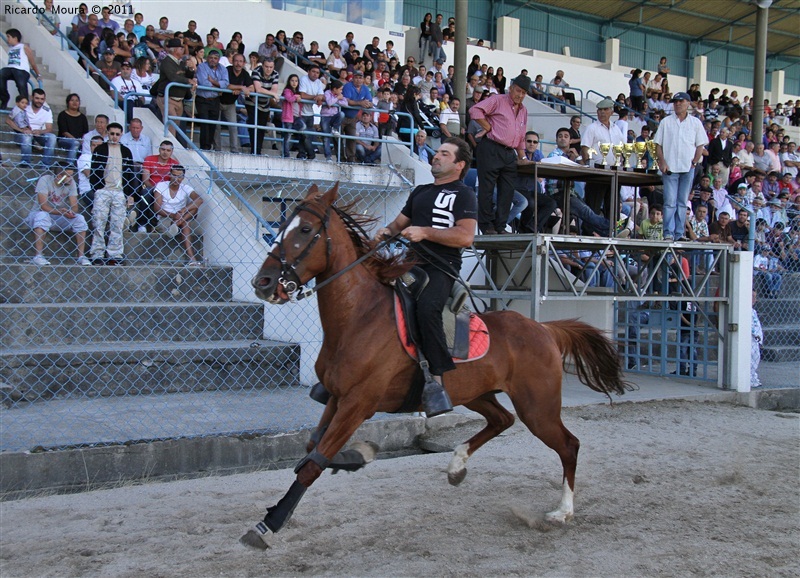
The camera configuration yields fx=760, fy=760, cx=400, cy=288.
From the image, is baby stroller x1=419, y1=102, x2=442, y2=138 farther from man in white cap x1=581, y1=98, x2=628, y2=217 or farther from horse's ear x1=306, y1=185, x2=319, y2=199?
horse's ear x1=306, y1=185, x2=319, y2=199

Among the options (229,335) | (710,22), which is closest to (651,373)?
(229,335)

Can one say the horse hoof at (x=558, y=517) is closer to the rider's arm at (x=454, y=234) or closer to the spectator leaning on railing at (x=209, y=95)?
the rider's arm at (x=454, y=234)

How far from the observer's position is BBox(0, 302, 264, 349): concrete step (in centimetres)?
857

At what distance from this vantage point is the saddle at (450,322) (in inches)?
209

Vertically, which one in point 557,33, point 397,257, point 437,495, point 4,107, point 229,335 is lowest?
point 437,495

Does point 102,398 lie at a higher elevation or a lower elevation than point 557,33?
lower

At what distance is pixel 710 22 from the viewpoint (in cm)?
3381

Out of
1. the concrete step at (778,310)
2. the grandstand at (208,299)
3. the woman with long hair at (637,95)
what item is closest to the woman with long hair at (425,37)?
the grandstand at (208,299)

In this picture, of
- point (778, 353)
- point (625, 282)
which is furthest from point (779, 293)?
point (625, 282)

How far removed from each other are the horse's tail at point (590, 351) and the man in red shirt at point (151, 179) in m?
4.81

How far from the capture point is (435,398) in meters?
5.21

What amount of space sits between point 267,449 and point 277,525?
287cm

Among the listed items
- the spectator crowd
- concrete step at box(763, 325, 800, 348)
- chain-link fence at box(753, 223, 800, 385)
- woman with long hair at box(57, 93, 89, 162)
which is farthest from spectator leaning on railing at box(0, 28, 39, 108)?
concrete step at box(763, 325, 800, 348)

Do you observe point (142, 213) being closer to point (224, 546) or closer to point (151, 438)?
point (151, 438)
